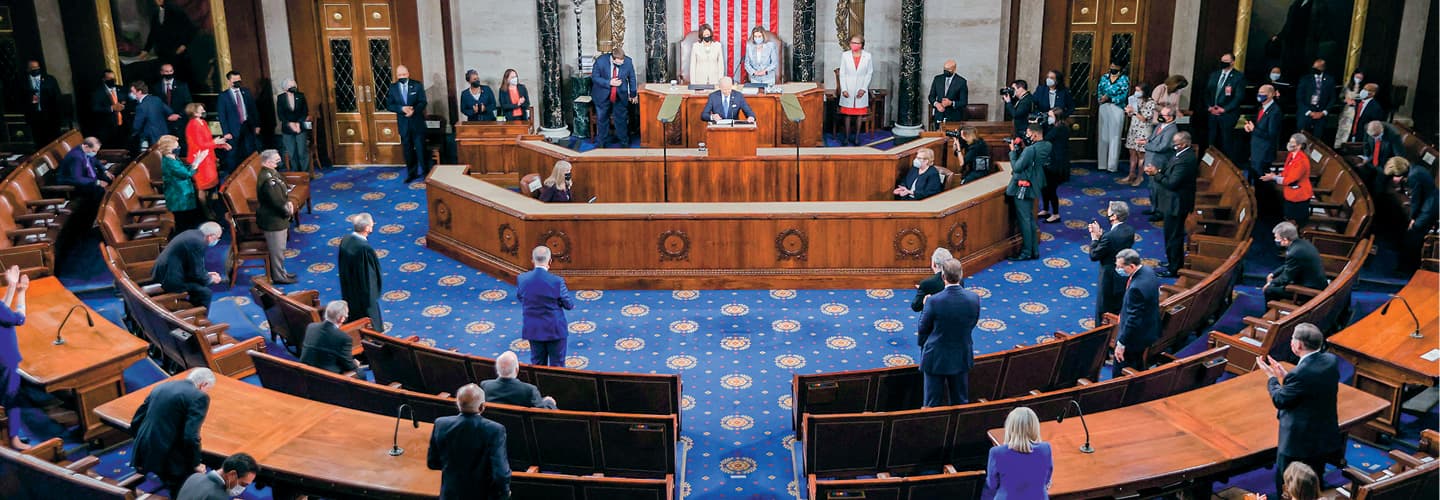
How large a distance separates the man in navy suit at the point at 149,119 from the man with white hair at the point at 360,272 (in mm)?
6288

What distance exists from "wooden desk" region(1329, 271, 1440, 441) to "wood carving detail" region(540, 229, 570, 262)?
6.02 metres

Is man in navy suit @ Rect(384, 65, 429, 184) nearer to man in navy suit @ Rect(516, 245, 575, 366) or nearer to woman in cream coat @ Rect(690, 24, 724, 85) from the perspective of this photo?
woman in cream coat @ Rect(690, 24, 724, 85)

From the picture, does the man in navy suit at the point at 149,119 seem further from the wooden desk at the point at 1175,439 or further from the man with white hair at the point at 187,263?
the wooden desk at the point at 1175,439

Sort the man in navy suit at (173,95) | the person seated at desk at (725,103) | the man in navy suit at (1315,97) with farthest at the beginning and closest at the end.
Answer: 1. the man in navy suit at (173,95)
2. the man in navy suit at (1315,97)
3. the person seated at desk at (725,103)

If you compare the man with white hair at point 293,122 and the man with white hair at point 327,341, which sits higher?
the man with white hair at point 293,122

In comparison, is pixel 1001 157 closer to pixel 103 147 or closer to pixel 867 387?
pixel 867 387

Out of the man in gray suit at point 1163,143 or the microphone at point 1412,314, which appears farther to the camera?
the man in gray suit at point 1163,143

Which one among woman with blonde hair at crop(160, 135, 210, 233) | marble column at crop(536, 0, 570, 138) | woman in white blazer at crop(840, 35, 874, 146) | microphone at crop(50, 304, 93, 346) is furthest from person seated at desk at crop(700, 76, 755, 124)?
microphone at crop(50, 304, 93, 346)

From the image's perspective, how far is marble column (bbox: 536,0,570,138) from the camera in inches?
584

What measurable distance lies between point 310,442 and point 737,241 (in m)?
4.99

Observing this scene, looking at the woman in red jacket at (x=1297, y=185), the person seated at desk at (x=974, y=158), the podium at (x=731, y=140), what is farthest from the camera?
the podium at (x=731, y=140)

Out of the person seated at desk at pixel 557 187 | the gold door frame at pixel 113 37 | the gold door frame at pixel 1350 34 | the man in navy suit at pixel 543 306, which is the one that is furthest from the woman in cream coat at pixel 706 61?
the man in navy suit at pixel 543 306

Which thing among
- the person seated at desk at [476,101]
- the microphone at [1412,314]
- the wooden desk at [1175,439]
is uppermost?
the person seated at desk at [476,101]

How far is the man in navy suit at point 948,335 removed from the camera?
6.69 meters
